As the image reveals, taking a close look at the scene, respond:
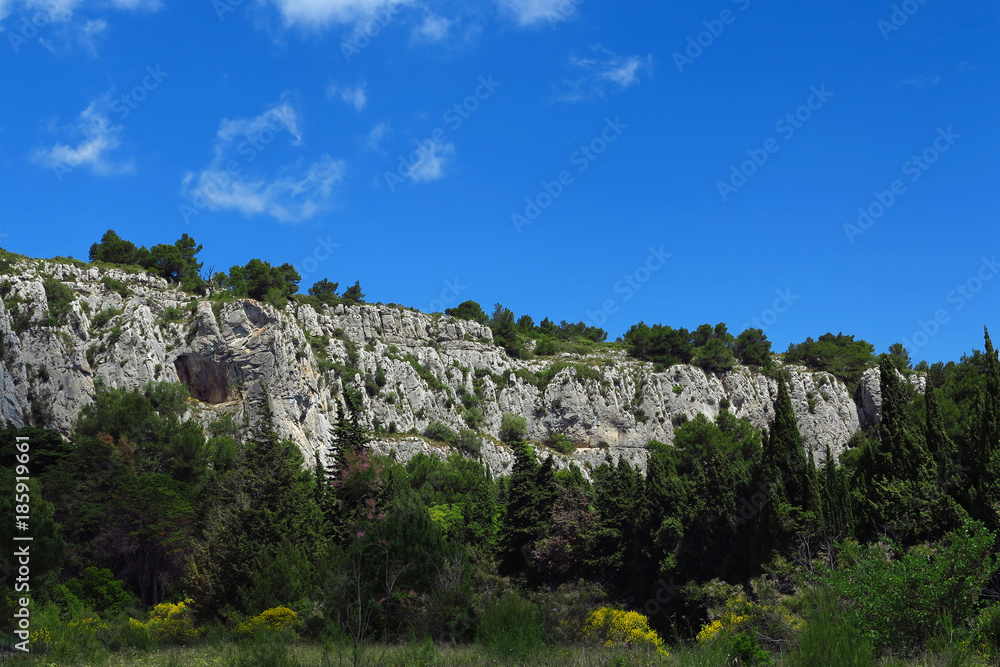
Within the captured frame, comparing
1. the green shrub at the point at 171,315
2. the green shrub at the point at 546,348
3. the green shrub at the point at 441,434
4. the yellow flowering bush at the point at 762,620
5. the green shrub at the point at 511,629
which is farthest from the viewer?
the green shrub at the point at 546,348

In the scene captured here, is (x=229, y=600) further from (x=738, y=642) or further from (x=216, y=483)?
(x=738, y=642)

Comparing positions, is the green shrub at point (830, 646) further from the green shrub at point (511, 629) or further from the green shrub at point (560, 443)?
the green shrub at point (560, 443)

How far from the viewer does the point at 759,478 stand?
30250 mm

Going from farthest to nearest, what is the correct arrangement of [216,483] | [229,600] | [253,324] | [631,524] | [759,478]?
[253,324] → [216,483] → [631,524] → [759,478] → [229,600]

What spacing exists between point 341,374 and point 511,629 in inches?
2573

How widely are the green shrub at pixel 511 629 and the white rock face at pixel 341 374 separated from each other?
4781 cm

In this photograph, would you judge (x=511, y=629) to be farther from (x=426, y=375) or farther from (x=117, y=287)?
(x=426, y=375)

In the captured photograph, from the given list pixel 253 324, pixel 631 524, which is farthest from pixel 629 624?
pixel 253 324

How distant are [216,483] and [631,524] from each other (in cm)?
2647

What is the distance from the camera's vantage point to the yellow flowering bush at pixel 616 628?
18438 millimetres

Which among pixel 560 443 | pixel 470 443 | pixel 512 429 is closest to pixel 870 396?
pixel 560 443

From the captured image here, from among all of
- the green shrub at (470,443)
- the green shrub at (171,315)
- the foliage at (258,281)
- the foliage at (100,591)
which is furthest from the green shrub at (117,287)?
the foliage at (100,591)

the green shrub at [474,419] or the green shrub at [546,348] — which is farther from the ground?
the green shrub at [546,348]

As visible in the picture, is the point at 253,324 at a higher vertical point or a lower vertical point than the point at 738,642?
higher
